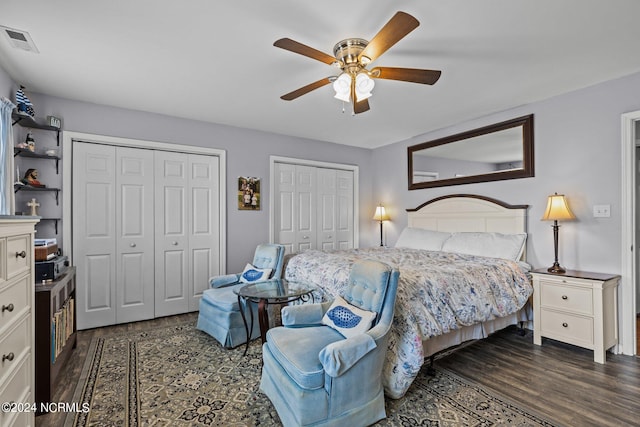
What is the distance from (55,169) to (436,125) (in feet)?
14.9

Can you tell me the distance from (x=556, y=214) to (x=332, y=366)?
271 cm

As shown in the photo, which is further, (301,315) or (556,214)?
(556,214)

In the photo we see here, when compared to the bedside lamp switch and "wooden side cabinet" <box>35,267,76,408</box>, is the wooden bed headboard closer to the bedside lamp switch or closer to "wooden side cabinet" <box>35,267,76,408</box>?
the bedside lamp switch

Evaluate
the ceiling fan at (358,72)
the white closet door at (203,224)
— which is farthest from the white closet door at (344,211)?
the ceiling fan at (358,72)

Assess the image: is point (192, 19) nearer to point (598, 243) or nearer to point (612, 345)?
point (598, 243)

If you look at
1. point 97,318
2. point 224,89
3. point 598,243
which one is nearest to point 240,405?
point 97,318

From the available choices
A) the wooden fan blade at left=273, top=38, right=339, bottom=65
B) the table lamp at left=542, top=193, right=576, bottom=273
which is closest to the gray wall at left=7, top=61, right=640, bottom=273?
A: the table lamp at left=542, top=193, right=576, bottom=273

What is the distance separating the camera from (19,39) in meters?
2.21

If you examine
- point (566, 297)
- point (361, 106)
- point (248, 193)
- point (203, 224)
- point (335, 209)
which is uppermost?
point (361, 106)

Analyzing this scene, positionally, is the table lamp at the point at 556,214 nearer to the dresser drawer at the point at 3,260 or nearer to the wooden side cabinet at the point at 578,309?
the wooden side cabinet at the point at 578,309

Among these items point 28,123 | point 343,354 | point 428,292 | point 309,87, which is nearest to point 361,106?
point 309,87

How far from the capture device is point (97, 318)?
346 centimetres

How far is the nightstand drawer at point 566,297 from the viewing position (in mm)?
2691

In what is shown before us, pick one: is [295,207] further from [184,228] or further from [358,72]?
[358,72]
